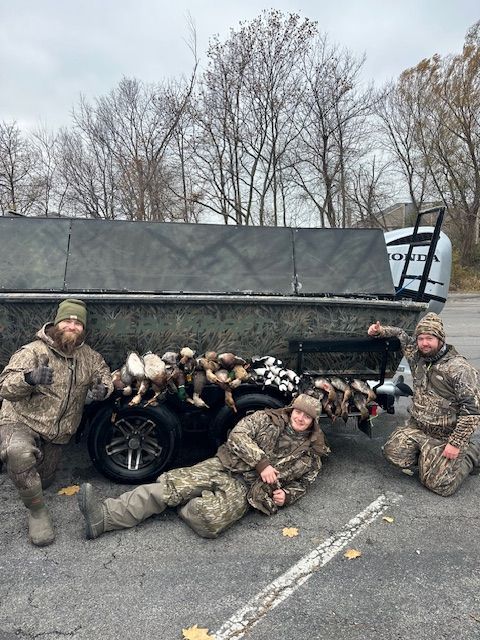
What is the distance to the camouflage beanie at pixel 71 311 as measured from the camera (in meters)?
3.61

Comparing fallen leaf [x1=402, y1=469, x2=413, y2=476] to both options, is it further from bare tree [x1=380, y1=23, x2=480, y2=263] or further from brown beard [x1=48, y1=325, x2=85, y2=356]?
bare tree [x1=380, y1=23, x2=480, y2=263]

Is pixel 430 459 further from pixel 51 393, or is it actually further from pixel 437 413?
pixel 51 393

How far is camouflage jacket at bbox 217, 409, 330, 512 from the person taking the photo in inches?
141

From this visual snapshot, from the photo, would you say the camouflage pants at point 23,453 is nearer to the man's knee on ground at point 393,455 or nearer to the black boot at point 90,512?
the black boot at point 90,512

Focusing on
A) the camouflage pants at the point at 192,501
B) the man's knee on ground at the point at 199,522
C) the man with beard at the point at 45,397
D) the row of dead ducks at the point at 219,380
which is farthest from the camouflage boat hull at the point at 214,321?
the man's knee on ground at the point at 199,522

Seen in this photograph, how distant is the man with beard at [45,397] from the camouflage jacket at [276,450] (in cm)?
110

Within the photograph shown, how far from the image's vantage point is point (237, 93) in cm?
2217

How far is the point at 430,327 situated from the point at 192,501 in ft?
7.75

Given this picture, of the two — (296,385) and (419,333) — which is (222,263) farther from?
(419,333)

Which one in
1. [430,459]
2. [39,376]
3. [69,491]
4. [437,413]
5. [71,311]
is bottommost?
[69,491]

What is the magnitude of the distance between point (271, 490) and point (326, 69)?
23.7 meters

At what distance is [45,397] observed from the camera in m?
3.64

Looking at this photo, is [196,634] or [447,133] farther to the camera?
[447,133]

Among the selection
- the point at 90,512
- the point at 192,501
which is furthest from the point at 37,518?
the point at 192,501
